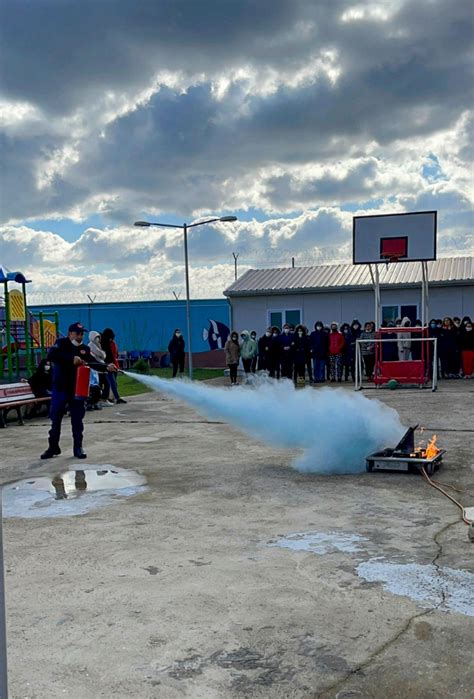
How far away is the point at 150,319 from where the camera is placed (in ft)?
116

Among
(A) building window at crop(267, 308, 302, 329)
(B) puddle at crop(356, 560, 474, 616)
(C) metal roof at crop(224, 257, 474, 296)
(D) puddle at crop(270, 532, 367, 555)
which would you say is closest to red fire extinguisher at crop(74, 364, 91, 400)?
(D) puddle at crop(270, 532, 367, 555)

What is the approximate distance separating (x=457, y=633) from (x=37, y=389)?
1235 cm

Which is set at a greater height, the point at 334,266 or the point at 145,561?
the point at 334,266

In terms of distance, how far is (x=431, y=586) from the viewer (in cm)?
465

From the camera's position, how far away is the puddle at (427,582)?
14.4 feet

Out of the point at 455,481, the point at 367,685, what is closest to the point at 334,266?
the point at 455,481

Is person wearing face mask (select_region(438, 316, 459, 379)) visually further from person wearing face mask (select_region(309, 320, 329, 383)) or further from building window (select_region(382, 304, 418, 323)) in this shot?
building window (select_region(382, 304, 418, 323))

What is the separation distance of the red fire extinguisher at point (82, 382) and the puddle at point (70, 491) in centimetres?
108

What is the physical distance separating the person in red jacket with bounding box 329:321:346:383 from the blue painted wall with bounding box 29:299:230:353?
13032 millimetres

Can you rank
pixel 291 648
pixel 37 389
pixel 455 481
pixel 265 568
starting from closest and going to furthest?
pixel 291 648 → pixel 265 568 → pixel 455 481 → pixel 37 389

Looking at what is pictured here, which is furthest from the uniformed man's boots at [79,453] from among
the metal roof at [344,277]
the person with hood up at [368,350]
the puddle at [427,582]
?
the metal roof at [344,277]

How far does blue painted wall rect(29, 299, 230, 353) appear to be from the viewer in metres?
34.1

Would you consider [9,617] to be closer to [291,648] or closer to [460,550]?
[291,648]

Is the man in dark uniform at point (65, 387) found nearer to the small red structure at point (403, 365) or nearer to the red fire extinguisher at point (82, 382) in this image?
the red fire extinguisher at point (82, 382)
